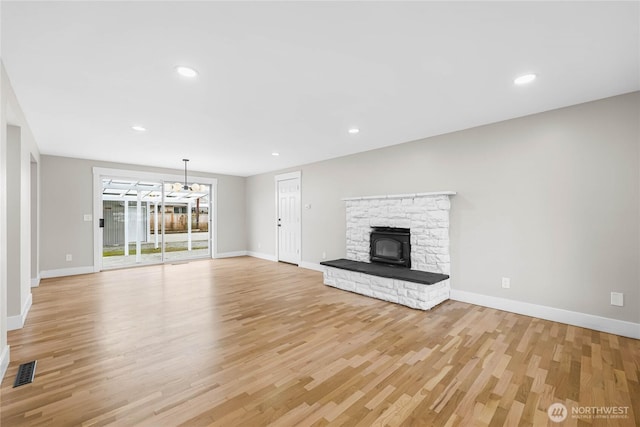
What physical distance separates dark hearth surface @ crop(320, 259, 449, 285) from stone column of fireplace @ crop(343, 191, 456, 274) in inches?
8.5

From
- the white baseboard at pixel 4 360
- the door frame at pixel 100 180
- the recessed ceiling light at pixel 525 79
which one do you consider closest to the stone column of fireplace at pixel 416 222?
the recessed ceiling light at pixel 525 79

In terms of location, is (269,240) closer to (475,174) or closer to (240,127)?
(240,127)

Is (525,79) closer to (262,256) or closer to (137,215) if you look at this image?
(262,256)

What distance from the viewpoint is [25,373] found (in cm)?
215

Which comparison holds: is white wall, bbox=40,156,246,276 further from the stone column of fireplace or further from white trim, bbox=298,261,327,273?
the stone column of fireplace

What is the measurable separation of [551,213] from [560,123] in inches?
41.2

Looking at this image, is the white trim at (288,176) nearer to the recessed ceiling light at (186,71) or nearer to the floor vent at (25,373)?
the recessed ceiling light at (186,71)

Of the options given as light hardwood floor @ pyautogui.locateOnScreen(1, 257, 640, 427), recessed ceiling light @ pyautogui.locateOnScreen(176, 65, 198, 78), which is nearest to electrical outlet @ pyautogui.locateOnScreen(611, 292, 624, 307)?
light hardwood floor @ pyautogui.locateOnScreen(1, 257, 640, 427)

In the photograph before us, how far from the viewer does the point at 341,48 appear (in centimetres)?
206

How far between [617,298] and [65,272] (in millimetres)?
8789

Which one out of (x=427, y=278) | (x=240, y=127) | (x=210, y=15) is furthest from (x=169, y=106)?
(x=427, y=278)

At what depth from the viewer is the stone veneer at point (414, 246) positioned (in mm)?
3745

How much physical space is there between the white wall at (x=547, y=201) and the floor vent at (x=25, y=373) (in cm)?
436

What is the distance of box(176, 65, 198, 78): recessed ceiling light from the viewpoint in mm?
2314
